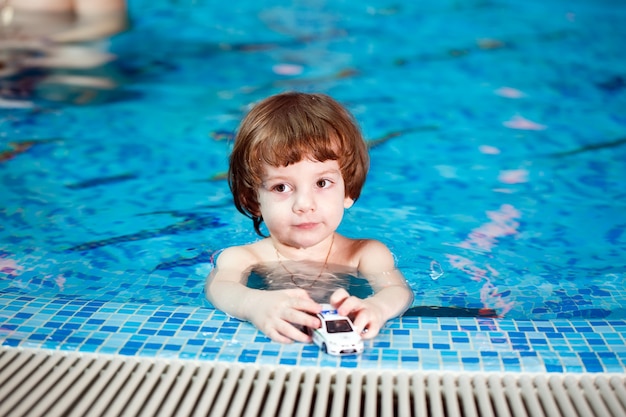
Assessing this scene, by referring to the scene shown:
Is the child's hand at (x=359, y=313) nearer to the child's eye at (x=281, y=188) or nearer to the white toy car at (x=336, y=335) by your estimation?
the white toy car at (x=336, y=335)

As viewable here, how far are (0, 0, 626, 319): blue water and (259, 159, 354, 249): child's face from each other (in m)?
0.44

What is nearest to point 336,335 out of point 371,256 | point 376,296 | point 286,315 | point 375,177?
point 286,315

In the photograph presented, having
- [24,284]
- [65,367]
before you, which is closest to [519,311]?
[65,367]

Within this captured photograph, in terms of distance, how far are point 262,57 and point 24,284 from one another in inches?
166

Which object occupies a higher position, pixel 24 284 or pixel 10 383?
pixel 10 383

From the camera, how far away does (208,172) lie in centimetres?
488

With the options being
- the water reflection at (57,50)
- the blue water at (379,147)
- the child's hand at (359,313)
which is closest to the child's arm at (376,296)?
the child's hand at (359,313)

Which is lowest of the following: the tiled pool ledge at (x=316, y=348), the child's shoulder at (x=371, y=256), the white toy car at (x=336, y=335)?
the child's shoulder at (x=371, y=256)

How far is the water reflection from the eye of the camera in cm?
620

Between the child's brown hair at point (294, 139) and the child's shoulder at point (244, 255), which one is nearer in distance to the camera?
the child's brown hair at point (294, 139)

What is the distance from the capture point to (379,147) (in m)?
5.25

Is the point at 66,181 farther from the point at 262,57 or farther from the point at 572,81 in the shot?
the point at 572,81

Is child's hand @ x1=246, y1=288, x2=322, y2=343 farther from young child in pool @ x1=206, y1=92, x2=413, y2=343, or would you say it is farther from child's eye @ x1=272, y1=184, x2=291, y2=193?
child's eye @ x1=272, y1=184, x2=291, y2=193

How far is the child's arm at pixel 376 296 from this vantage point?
8.14ft
